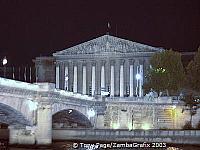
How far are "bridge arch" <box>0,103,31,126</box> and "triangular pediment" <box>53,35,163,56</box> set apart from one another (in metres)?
66.7

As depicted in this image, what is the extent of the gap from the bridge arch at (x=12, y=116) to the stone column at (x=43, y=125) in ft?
5.01

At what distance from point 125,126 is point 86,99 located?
51.3ft

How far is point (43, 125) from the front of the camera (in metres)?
71.9

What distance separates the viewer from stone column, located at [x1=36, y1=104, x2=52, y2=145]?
71.4 m

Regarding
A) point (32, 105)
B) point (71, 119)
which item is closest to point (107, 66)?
point (71, 119)

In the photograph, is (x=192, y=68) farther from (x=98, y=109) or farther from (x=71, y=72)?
(x=71, y=72)

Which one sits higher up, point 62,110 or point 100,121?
point 62,110

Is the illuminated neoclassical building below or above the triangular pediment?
below

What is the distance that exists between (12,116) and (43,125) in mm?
4509

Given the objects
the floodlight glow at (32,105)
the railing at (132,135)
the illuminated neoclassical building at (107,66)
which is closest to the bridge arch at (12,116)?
the floodlight glow at (32,105)

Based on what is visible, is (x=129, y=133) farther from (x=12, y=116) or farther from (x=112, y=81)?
(x=112, y=81)

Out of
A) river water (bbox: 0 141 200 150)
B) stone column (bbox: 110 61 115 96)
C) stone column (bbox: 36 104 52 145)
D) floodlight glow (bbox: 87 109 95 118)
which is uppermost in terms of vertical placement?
stone column (bbox: 110 61 115 96)

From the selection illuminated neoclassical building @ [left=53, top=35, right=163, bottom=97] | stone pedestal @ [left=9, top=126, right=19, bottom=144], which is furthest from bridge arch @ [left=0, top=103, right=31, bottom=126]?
illuminated neoclassical building @ [left=53, top=35, right=163, bottom=97]

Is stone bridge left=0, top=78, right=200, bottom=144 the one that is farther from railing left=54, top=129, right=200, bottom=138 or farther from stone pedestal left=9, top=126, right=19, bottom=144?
railing left=54, top=129, right=200, bottom=138
